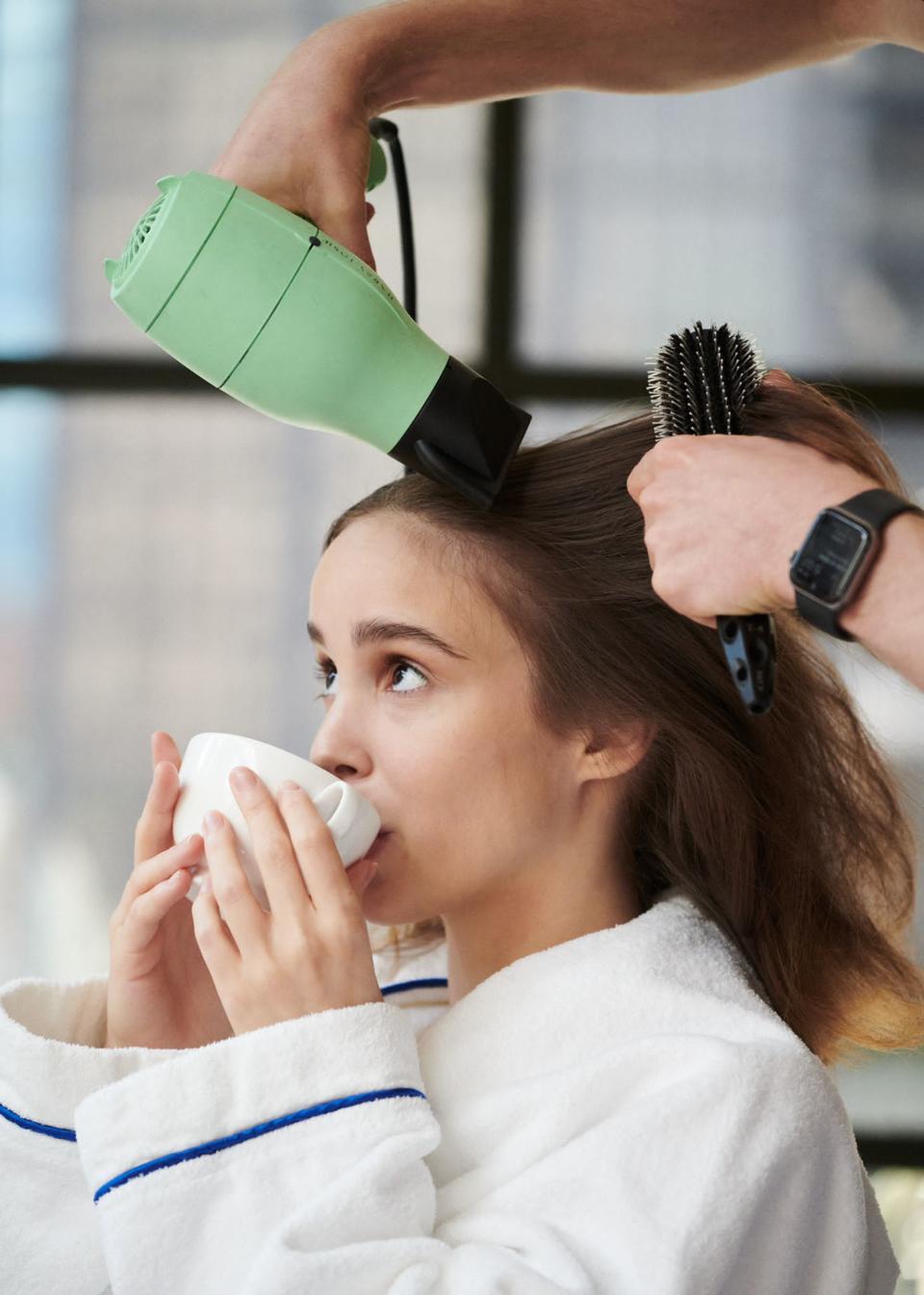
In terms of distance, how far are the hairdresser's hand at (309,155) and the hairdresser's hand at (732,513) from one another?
285mm

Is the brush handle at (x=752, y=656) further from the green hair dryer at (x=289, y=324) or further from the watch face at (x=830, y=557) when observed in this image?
the green hair dryer at (x=289, y=324)

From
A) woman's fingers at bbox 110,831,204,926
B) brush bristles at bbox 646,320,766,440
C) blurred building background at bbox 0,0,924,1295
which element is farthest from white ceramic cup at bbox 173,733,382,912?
blurred building background at bbox 0,0,924,1295

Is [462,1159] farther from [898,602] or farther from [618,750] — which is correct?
[898,602]

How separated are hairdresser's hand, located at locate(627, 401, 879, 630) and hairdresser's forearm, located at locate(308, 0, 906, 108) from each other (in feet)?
1.37

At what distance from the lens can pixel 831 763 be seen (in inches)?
48.2

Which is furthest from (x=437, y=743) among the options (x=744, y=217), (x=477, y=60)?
(x=744, y=217)

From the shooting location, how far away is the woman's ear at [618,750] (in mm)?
1130

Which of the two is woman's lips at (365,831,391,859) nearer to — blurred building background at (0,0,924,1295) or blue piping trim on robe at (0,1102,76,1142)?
blue piping trim on robe at (0,1102,76,1142)

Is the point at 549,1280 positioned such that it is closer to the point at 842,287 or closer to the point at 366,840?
the point at 366,840

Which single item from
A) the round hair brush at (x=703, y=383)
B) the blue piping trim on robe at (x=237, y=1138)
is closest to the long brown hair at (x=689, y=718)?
the round hair brush at (x=703, y=383)

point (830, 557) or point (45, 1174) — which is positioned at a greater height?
point (830, 557)

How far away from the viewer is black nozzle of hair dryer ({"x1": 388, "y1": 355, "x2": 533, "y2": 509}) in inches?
35.2

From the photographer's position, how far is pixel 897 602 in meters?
0.71

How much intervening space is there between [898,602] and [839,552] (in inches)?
1.6
